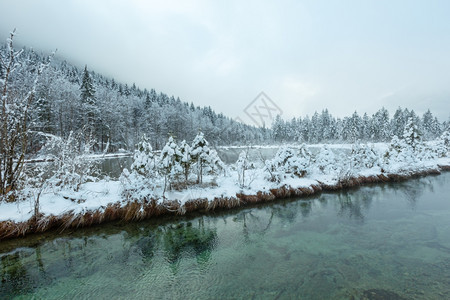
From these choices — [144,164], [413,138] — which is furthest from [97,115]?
[413,138]

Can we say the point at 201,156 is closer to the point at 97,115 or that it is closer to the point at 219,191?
the point at 219,191

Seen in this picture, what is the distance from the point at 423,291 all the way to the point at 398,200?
872cm

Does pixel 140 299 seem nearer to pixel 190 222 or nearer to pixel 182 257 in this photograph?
pixel 182 257

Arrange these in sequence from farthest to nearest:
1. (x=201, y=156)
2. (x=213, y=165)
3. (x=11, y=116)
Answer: (x=213, y=165) → (x=201, y=156) → (x=11, y=116)

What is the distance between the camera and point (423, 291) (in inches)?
169

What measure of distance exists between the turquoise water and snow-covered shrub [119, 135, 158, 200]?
1.31m

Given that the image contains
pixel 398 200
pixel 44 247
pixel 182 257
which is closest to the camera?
pixel 182 257

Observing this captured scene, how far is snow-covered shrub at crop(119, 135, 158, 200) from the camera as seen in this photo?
8.57 meters

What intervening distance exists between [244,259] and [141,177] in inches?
229

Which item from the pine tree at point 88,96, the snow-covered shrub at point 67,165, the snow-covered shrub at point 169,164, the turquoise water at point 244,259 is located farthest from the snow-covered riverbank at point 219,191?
the pine tree at point 88,96

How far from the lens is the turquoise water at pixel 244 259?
4.45m

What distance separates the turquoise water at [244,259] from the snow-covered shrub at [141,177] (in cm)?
131

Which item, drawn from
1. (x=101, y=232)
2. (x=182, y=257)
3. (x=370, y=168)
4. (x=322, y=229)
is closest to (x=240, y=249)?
(x=182, y=257)

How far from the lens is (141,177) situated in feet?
29.5
